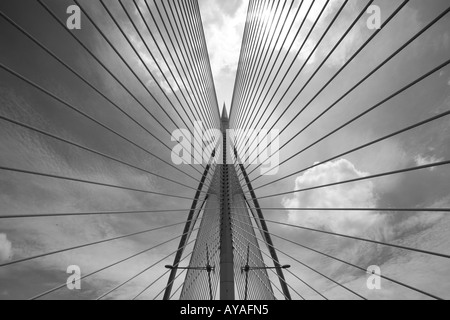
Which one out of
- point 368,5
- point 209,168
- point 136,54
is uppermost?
point 136,54

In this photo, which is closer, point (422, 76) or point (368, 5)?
point (422, 76)

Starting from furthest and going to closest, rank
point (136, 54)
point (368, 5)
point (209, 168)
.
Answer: point (209, 168), point (136, 54), point (368, 5)

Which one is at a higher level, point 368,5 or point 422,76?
point 368,5

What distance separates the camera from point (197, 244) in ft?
18.6

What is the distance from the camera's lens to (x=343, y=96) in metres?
1.96
